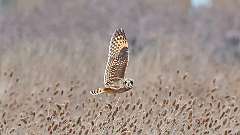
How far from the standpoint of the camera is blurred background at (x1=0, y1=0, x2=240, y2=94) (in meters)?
10.7

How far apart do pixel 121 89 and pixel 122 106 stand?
1.65ft

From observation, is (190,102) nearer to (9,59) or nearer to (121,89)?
(121,89)

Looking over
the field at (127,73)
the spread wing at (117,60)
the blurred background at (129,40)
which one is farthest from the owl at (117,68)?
the blurred background at (129,40)

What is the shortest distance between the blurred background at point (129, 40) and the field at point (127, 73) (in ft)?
0.07

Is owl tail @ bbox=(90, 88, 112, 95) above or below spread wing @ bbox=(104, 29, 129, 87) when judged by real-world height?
below

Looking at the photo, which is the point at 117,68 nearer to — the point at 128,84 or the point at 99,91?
the point at 128,84

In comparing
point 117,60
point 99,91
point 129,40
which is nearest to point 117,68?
point 117,60

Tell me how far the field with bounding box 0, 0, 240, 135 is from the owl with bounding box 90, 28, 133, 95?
0.57 ft

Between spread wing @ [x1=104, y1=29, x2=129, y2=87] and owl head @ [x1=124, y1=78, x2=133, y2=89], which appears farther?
spread wing @ [x1=104, y1=29, x2=129, y2=87]

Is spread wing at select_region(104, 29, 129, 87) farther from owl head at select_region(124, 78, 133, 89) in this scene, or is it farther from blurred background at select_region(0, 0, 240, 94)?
blurred background at select_region(0, 0, 240, 94)

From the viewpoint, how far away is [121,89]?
21.1 feet

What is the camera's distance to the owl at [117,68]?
6.42 m

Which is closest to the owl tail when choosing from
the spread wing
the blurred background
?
the spread wing

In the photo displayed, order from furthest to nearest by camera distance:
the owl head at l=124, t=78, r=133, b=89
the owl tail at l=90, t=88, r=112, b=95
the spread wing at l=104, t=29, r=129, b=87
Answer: the spread wing at l=104, t=29, r=129, b=87, the owl head at l=124, t=78, r=133, b=89, the owl tail at l=90, t=88, r=112, b=95
